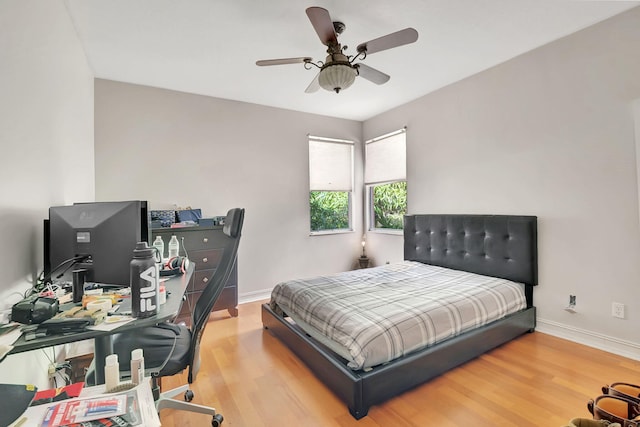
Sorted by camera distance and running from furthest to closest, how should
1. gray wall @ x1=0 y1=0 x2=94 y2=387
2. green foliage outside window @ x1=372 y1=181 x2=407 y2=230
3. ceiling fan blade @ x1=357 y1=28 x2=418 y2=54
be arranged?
green foliage outside window @ x1=372 y1=181 x2=407 y2=230 → ceiling fan blade @ x1=357 y1=28 x2=418 y2=54 → gray wall @ x1=0 y1=0 x2=94 y2=387

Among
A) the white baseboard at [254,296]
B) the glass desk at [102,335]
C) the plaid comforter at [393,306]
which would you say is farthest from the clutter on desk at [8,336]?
the white baseboard at [254,296]

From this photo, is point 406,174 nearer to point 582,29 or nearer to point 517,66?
point 517,66

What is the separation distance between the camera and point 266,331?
9.24ft

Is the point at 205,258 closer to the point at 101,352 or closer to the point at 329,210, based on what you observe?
the point at 101,352

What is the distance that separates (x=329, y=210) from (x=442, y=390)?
3.03 meters

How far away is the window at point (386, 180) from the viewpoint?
412 cm

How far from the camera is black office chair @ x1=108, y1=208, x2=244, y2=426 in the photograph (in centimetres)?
136

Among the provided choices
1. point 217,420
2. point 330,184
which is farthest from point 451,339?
point 330,184

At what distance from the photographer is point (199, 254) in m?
3.05

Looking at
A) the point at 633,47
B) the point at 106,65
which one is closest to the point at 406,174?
the point at 633,47

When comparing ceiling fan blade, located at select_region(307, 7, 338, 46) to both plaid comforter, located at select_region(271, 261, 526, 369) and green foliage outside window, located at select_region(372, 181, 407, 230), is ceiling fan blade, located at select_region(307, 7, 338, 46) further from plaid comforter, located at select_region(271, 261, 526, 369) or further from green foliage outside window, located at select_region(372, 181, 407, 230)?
green foliage outside window, located at select_region(372, 181, 407, 230)

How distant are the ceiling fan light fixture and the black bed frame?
1888mm

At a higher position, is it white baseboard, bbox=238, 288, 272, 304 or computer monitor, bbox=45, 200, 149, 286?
computer monitor, bbox=45, 200, 149, 286

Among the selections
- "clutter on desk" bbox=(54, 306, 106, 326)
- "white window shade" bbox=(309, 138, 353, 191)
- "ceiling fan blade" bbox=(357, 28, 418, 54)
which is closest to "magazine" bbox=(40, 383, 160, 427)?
"clutter on desk" bbox=(54, 306, 106, 326)
